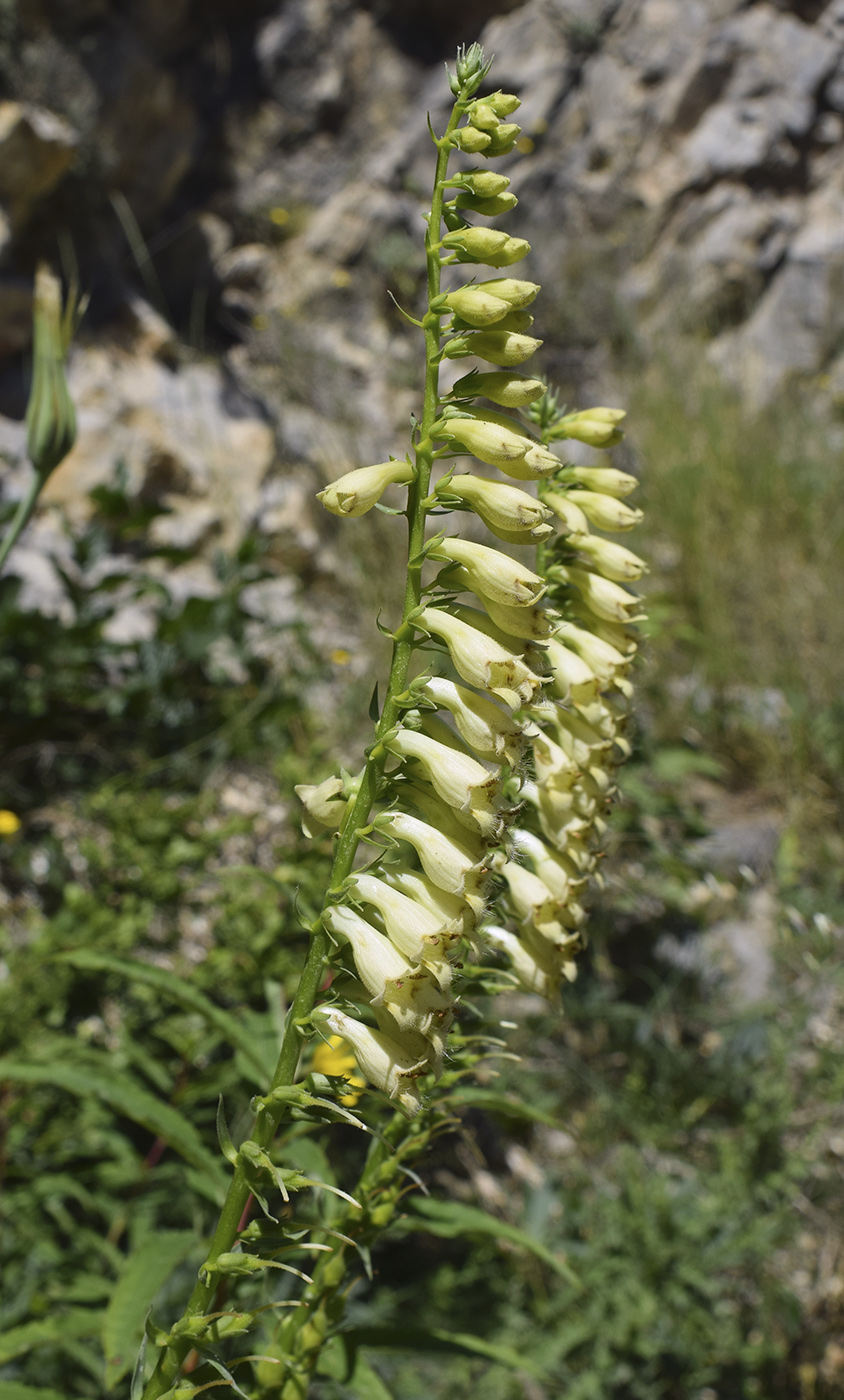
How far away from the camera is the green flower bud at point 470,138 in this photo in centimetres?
93

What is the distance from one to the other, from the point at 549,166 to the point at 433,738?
930cm

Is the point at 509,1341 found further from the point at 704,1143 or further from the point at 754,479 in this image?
the point at 754,479

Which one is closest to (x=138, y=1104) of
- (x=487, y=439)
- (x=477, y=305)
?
(x=487, y=439)

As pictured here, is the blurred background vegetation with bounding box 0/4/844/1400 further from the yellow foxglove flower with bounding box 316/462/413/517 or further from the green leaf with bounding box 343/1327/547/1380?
the yellow foxglove flower with bounding box 316/462/413/517

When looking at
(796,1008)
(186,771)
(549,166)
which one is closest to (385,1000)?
(796,1008)

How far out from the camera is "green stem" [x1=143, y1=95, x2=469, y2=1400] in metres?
0.85

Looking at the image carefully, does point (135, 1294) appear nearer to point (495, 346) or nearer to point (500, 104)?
point (495, 346)

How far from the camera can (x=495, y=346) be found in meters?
0.95

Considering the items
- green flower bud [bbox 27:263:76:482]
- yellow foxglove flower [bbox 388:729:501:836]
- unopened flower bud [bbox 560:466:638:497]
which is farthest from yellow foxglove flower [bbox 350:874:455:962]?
green flower bud [bbox 27:263:76:482]

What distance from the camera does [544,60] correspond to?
28.0 feet

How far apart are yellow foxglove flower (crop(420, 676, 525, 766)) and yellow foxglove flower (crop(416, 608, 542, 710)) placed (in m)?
0.02

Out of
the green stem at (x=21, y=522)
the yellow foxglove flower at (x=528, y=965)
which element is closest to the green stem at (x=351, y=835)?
A: the yellow foxglove flower at (x=528, y=965)

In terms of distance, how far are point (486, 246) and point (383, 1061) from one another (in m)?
0.82

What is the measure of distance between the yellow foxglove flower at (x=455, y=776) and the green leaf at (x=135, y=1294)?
0.80 metres
